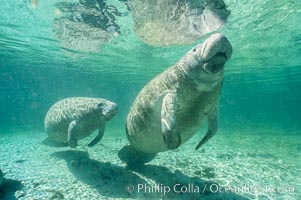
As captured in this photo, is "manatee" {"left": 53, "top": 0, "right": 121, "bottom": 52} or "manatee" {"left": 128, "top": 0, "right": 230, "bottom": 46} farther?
"manatee" {"left": 53, "top": 0, "right": 121, "bottom": 52}

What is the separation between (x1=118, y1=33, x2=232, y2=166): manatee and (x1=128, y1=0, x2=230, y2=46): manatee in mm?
6233

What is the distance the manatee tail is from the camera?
763cm

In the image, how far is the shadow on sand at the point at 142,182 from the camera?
6.02 m

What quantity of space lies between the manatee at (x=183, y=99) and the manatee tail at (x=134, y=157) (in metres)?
1.06

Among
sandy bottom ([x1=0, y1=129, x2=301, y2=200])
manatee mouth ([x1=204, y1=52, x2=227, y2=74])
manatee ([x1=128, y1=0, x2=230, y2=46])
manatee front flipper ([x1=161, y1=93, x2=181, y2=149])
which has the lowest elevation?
sandy bottom ([x1=0, y1=129, x2=301, y2=200])

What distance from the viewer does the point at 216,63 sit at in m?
4.30

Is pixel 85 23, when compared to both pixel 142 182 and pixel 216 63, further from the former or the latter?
pixel 216 63

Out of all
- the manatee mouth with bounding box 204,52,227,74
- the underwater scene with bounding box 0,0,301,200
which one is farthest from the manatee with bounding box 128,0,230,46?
the manatee mouth with bounding box 204,52,227,74

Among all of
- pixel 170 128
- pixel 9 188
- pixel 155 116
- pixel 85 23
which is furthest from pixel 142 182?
pixel 85 23

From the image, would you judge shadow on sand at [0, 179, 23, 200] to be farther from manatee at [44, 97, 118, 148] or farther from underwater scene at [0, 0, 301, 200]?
manatee at [44, 97, 118, 148]

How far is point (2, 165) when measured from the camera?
8.77m

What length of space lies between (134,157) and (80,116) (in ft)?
7.37

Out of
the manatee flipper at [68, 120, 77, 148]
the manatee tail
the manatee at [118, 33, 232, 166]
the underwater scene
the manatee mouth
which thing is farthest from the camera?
the manatee flipper at [68, 120, 77, 148]

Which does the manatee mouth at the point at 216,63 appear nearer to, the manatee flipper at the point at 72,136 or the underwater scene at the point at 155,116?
the underwater scene at the point at 155,116
